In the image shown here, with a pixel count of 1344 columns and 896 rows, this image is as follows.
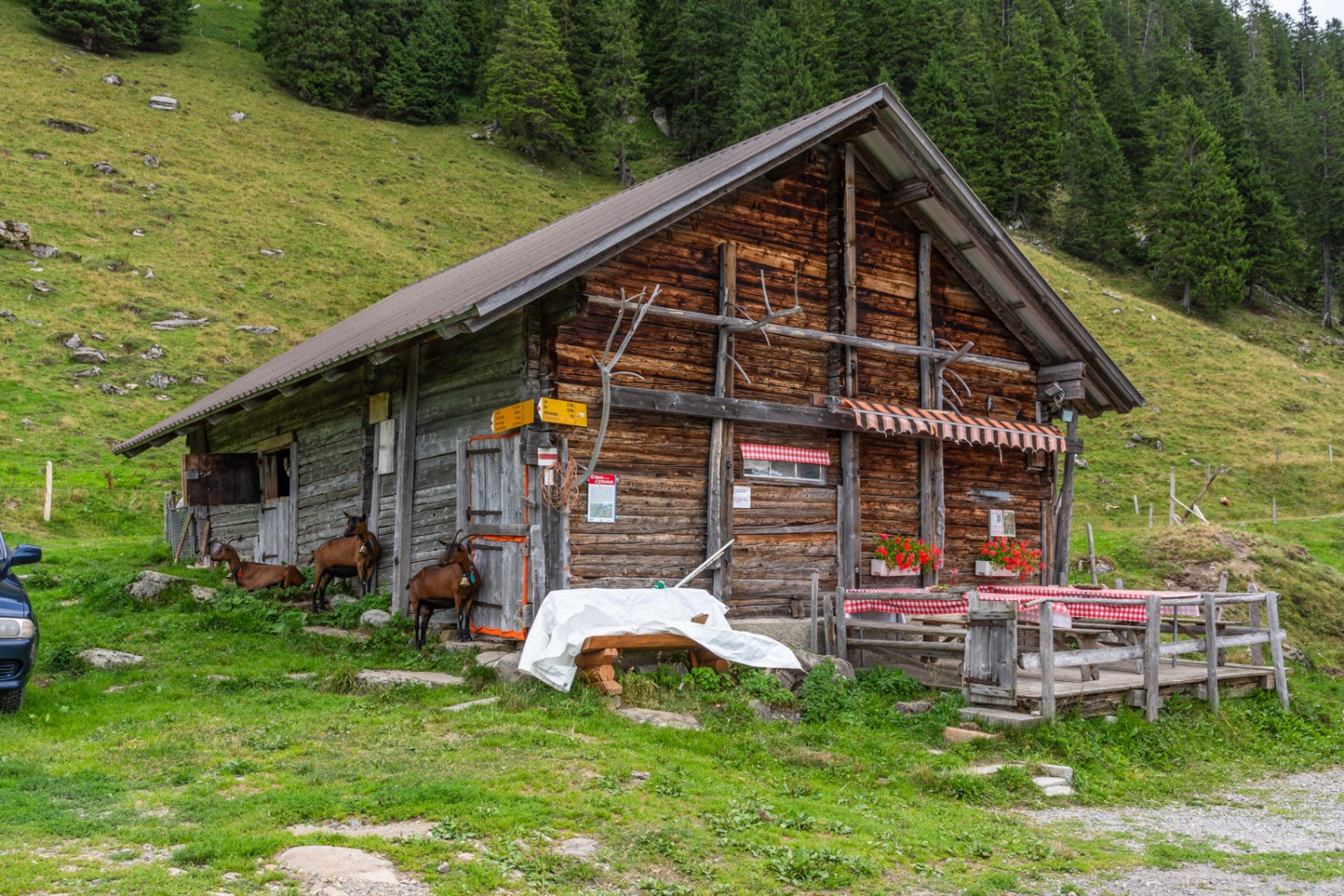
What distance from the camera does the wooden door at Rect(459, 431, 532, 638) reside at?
1234 centimetres

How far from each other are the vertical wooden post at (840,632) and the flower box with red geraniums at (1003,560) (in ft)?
13.6

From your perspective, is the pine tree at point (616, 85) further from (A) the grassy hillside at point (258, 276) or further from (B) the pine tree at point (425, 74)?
(B) the pine tree at point (425, 74)

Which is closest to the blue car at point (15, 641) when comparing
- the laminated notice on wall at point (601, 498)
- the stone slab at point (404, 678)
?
the stone slab at point (404, 678)

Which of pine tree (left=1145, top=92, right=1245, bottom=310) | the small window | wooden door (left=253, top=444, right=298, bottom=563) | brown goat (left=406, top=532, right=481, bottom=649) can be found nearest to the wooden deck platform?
the small window

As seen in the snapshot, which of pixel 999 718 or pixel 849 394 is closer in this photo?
pixel 999 718

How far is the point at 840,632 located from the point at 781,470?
98.5 inches

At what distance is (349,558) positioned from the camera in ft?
51.1

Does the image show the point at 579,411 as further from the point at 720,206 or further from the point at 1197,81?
the point at 1197,81

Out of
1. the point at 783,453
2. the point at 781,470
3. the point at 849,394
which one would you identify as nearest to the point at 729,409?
the point at 783,453

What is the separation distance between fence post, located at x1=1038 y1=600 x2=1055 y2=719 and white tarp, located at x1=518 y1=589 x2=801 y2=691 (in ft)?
8.88

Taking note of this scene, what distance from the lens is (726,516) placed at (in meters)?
14.0

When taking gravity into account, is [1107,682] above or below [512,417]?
below

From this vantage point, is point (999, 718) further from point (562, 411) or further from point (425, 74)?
point (425, 74)

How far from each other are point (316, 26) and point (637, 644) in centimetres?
6879
